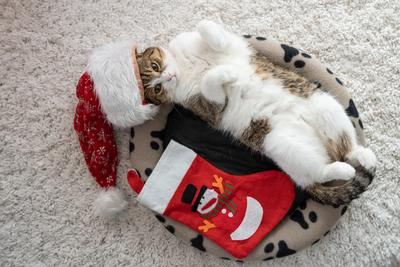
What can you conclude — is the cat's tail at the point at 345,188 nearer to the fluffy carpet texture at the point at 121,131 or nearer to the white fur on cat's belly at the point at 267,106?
the white fur on cat's belly at the point at 267,106

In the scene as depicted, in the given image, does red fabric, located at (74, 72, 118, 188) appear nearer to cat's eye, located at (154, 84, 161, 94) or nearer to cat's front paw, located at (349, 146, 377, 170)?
cat's eye, located at (154, 84, 161, 94)

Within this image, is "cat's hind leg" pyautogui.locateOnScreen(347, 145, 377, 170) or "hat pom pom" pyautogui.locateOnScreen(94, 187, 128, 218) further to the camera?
"hat pom pom" pyautogui.locateOnScreen(94, 187, 128, 218)

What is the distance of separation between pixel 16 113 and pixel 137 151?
0.61 metres

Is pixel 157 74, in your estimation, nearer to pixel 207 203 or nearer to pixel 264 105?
pixel 264 105

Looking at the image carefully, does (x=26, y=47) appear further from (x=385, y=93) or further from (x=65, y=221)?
(x=385, y=93)

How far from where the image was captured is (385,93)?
158 cm

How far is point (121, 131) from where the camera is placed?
5.27ft

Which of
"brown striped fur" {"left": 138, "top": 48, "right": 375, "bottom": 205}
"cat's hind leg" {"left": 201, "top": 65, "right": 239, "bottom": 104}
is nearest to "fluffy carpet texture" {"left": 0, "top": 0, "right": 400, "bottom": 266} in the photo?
"brown striped fur" {"left": 138, "top": 48, "right": 375, "bottom": 205}

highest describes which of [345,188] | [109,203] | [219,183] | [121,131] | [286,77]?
[286,77]

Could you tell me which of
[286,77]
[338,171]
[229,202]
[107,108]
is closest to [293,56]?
[286,77]

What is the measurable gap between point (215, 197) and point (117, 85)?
1.89 ft

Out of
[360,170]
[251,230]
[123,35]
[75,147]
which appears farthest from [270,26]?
[75,147]

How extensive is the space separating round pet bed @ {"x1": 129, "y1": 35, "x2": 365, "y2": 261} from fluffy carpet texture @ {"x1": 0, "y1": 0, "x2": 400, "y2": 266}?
128 mm

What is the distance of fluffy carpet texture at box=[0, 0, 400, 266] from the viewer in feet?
4.87
